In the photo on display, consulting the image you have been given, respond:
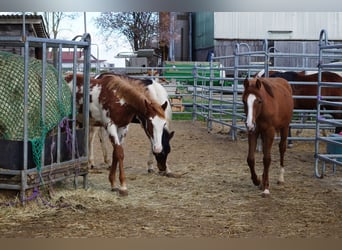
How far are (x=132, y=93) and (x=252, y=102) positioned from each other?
4.05 feet

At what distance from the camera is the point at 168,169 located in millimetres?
6703

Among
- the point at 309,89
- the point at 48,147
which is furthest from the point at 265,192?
the point at 309,89

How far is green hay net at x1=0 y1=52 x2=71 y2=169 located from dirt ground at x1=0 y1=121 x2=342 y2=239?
573 millimetres

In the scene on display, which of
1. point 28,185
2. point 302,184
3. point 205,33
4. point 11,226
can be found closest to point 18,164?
point 28,185

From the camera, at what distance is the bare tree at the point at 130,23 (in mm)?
23703

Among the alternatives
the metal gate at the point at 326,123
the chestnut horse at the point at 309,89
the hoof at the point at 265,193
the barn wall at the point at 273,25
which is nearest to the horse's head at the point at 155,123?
the hoof at the point at 265,193

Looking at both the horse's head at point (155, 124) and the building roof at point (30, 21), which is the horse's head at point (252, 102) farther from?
the building roof at point (30, 21)

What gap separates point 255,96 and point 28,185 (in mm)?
2342

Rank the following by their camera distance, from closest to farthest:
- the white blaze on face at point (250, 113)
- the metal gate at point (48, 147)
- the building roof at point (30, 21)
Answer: the metal gate at point (48, 147) < the white blaze on face at point (250, 113) < the building roof at point (30, 21)

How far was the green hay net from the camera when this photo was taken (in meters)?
5.06

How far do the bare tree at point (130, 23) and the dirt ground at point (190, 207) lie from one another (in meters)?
17.0

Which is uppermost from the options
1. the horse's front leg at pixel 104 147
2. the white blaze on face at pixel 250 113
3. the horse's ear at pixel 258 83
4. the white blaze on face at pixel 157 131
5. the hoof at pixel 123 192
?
the horse's ear at pixel 258 83

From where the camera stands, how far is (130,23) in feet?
78.7

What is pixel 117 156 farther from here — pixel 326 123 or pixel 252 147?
pixel 326 123
